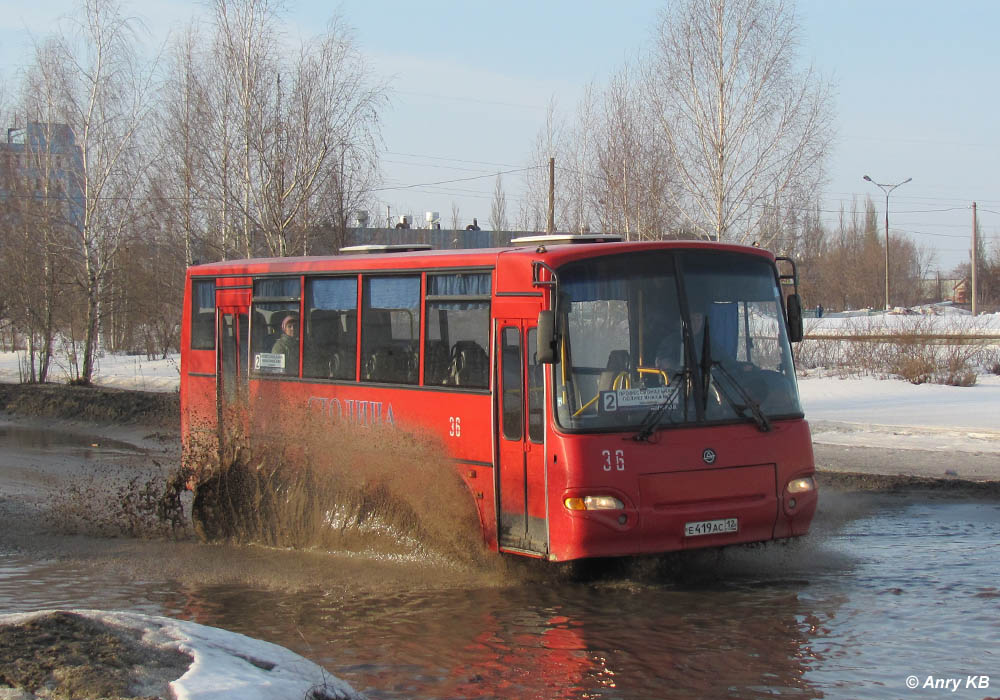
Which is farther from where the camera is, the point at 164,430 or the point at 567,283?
the point at 164,430

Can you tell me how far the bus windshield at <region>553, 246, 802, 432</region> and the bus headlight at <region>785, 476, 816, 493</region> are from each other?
1.66 ft

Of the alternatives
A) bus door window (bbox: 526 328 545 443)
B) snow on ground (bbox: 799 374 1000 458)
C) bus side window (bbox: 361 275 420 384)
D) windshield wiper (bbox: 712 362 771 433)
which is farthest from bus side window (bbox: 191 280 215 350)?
snow on ground (bbox: 799 374 1000 458)

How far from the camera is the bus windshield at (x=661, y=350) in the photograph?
7840 millimetres

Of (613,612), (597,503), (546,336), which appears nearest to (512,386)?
(546,336)

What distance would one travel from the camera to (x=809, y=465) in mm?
8305

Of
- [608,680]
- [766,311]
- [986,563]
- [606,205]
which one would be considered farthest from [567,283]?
[606,205]

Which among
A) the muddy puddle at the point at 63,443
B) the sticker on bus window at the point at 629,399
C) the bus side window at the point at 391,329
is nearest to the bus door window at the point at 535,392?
the sticker on bus window at the point at 629,399

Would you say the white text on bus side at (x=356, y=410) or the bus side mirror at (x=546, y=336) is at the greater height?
the bus side mirror at (x=546, y=336)

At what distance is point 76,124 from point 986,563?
28.7m

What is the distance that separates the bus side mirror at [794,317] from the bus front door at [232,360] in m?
5.99

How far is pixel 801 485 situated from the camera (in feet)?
27.0

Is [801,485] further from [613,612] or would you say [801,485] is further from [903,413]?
[903,413]

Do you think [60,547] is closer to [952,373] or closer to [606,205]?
[952,373]

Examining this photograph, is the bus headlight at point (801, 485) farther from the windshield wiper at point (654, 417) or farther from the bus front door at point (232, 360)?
the bus front door at point (232, 360)
